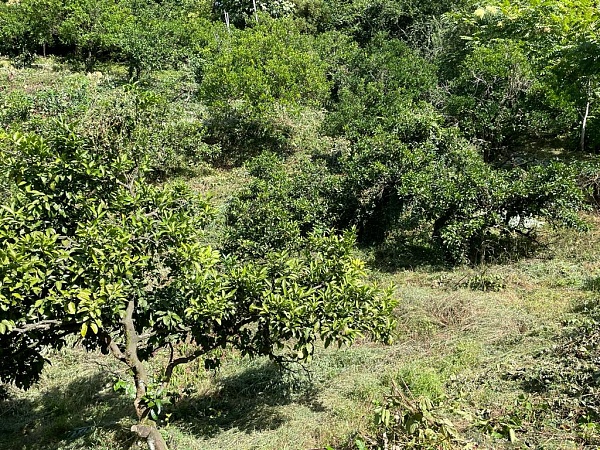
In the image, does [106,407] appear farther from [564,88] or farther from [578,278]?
[564,88]

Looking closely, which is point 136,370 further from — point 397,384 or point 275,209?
point 275,209

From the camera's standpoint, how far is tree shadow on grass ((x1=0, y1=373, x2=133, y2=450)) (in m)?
5.88

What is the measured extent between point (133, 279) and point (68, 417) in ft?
11.5

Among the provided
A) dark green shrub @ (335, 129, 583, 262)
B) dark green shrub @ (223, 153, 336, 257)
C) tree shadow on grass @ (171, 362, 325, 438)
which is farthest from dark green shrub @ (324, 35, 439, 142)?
tree shadow on grass @ (171, 362, 325, 438)

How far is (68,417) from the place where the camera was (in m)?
6.71

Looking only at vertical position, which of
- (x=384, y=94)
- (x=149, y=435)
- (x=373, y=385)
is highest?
(x=384, y=94)

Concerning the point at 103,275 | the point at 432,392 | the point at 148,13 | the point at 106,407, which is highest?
the point at 148,13

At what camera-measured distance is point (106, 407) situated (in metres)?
6.92

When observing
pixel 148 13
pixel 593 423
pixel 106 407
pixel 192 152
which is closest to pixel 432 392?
pixel 593 423

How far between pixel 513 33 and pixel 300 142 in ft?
30.4

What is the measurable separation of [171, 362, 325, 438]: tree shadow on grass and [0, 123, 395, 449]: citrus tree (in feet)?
3.98

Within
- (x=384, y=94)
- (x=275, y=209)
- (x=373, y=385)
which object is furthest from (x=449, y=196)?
(x=384, y=94)

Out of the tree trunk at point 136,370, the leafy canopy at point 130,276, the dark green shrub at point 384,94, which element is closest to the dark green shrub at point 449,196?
the dark green shrub at point 384,94

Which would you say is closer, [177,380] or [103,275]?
[103,275]
